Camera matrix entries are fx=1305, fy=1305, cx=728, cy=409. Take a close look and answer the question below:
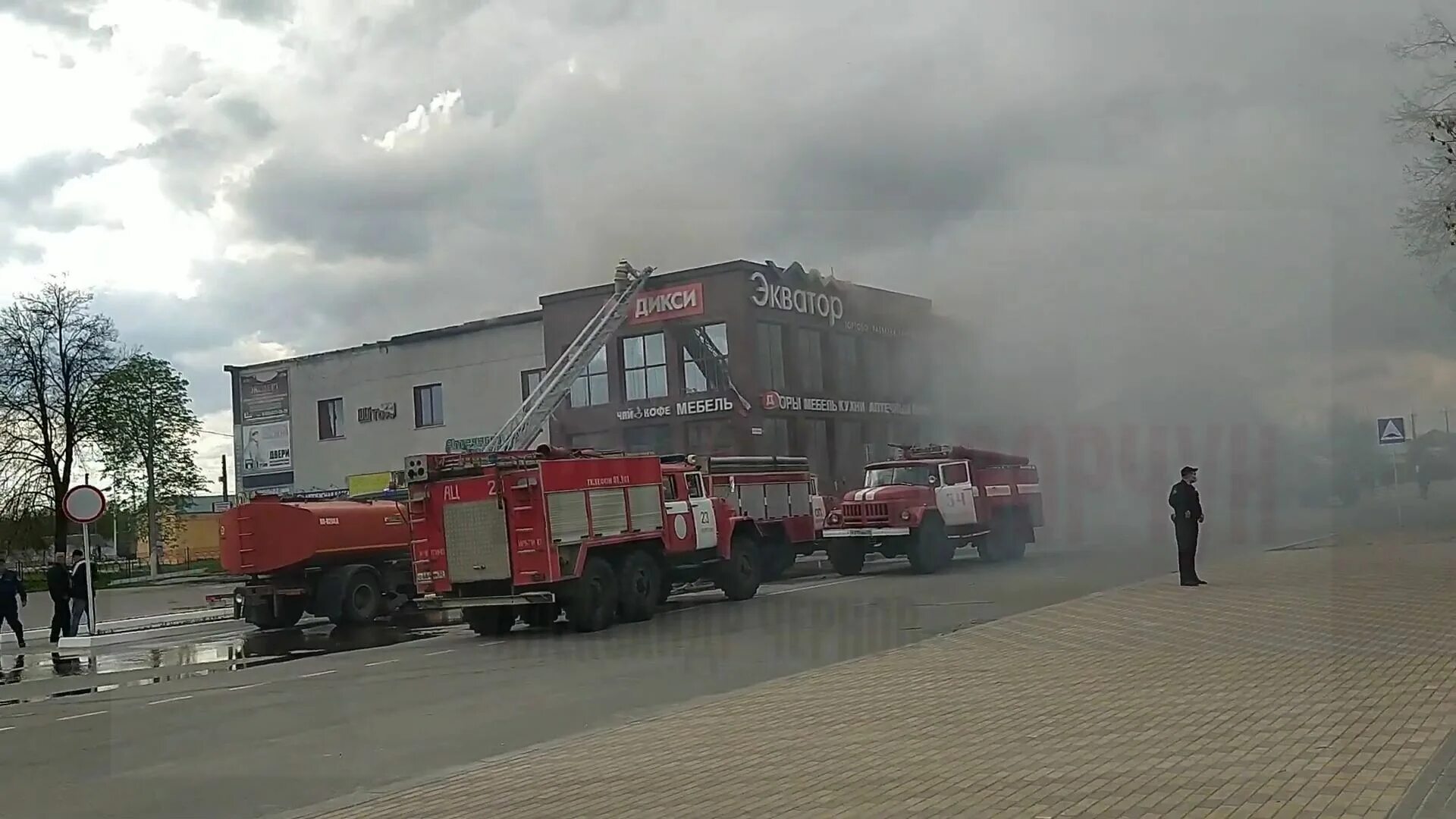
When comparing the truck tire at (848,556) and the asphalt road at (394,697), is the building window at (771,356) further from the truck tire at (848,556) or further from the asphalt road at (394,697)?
the asphalt road at (394,697)

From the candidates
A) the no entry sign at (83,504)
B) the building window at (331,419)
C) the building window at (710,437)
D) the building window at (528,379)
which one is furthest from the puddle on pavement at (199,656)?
the building window at (331,419)

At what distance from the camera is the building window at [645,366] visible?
1644 inches

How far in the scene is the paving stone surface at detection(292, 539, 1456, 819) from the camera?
6.93 meters

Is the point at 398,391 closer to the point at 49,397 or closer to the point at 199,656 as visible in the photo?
the point at 49,397

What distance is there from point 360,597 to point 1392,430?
22.0 m

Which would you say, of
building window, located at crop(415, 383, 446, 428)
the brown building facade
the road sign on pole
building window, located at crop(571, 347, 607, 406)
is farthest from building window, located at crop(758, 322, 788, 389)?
the road sign on pole

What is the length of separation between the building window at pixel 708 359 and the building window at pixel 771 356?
1123 mm

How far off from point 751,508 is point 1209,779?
1812cm

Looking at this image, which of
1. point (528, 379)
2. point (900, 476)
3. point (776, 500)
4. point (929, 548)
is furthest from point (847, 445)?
point (528, 379)

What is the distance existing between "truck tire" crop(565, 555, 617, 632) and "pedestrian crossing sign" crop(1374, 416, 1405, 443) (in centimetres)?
1876

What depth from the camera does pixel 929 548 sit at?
86.9 feet

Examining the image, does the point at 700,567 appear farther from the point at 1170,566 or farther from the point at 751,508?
the point at 1170,566

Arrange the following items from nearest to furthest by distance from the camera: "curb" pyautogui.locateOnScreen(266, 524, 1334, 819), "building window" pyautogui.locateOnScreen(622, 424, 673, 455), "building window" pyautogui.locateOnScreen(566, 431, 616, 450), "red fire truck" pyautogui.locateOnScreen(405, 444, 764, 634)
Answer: "curb" pyautogui.locateOnScreen(266, 524, 1334, 819) → "red fire truck" pyautogui.locateOnScreen(405, 444, 764, 634) → "building window" pyautogui.locateOnScreen(622, 424, 673, 455) → "building window" pyautogui.locateOnScreen(566, 431, 616, 450)

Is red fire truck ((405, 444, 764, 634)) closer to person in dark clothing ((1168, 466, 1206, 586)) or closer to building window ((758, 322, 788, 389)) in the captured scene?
person in dark clothing ((1168, 466, 1206, 586))
